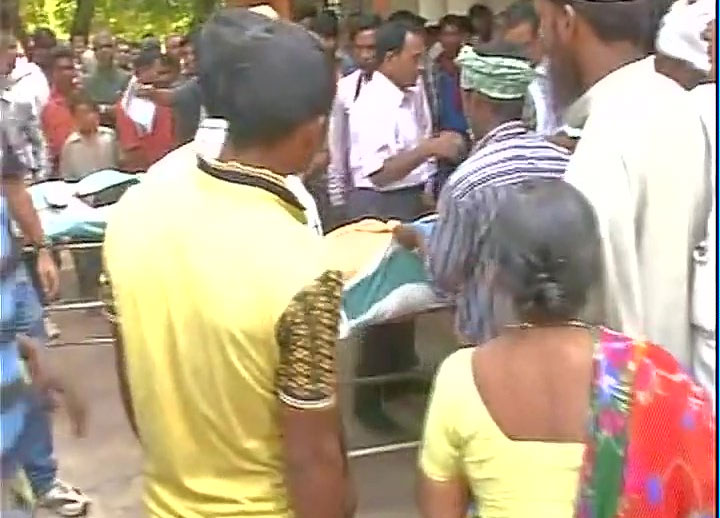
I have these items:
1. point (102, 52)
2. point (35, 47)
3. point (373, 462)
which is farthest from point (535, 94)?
point (102, 52)

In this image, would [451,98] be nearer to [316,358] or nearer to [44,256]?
[44,256]

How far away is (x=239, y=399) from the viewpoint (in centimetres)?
184

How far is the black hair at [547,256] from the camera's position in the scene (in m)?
1.94

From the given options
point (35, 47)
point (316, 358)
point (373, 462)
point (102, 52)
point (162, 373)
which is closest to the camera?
point (316, 358)

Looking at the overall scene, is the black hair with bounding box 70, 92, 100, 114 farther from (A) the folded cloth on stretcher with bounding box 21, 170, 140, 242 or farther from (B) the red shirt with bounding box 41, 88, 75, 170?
(A) the folded cloth on stretcher with bounding box 21, 170, 140, 242

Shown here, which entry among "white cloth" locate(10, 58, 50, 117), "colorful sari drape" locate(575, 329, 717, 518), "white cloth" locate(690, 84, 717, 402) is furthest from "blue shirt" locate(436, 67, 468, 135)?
"colorful sari drape" locate(575, 329, 717, 518)

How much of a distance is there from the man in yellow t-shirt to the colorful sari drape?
1.24 feet

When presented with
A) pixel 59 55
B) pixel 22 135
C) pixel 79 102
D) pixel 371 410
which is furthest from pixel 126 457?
pixel 59 55

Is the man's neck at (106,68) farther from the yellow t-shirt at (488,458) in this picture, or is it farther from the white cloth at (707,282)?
the yellow t-shirt at (488,458)

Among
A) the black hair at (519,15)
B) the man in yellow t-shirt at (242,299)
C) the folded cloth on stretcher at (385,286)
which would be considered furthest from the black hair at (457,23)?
the man in yellow t-shirt at (242,299)

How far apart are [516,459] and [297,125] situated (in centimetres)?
60

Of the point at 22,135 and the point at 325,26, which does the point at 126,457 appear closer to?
the point at 22,135

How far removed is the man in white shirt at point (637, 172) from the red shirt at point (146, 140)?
16.3 ft

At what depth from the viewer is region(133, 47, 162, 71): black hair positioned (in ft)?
25.7
